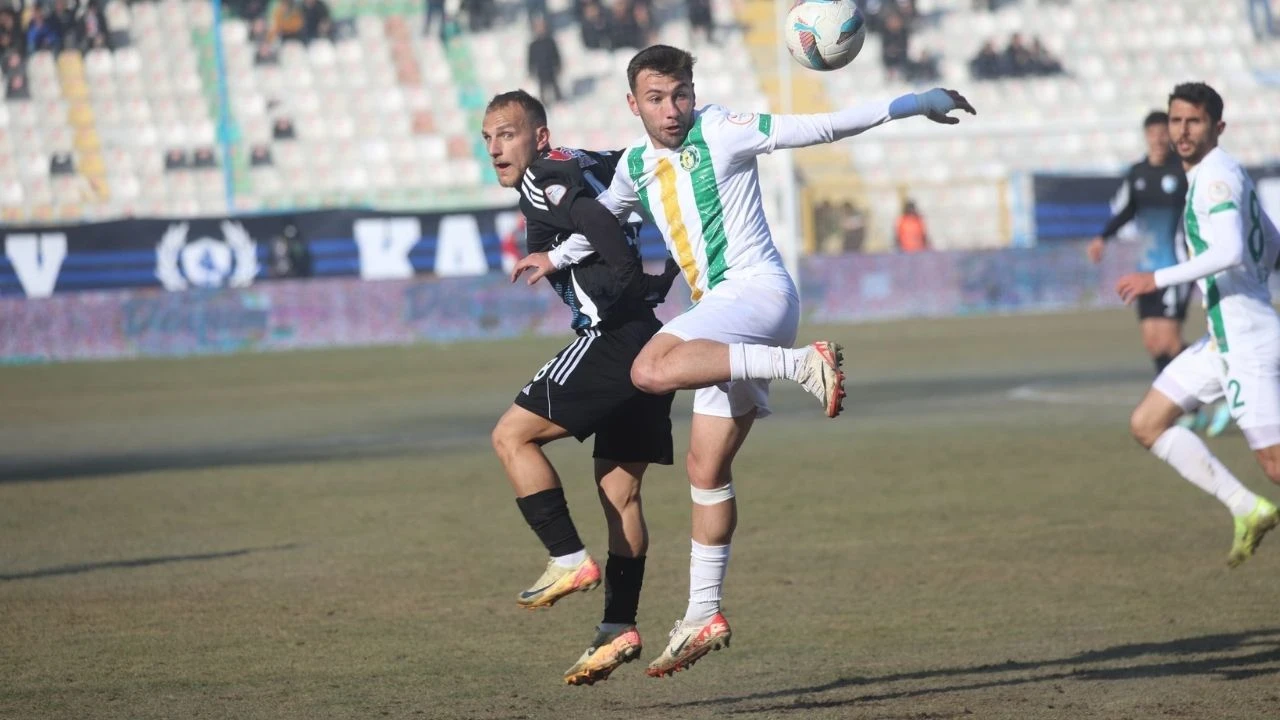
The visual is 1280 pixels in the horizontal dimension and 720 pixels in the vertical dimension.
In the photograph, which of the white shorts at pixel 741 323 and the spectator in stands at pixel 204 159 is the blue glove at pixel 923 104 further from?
the spectator in stands at pixel 204 159

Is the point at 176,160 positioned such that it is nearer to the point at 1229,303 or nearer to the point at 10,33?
the point at 10,33

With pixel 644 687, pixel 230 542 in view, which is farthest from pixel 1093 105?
pixel 644 687

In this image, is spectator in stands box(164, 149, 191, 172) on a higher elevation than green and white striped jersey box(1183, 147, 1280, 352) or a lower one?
higher

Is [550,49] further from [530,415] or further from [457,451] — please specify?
[530,415]

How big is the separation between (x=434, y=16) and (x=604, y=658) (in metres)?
27.7

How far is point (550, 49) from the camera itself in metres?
31.5

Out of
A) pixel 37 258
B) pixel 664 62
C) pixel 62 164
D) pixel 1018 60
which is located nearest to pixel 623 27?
pixel 1018 60

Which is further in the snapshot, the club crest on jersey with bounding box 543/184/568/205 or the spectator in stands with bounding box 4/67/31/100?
the spectator in stands with bounding box 4/67/31/100

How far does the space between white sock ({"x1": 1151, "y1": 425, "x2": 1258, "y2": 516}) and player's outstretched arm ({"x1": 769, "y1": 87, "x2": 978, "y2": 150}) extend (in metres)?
2.58

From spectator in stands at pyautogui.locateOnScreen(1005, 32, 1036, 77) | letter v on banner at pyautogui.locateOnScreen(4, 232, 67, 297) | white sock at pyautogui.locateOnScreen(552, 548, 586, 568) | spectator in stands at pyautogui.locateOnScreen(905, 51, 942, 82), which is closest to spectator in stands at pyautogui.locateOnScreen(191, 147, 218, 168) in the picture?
letter v on banner at pyautogui.locateOnScreen(4, 232, 67, 297)

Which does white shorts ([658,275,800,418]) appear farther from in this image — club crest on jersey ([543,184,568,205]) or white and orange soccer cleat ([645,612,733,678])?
white and orange soccer cleat ([645,612,733,678])

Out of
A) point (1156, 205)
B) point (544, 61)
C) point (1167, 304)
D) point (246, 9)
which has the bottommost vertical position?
point (1167, 304)

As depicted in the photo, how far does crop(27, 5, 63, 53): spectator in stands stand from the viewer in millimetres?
28375

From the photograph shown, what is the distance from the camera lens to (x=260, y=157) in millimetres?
29375
